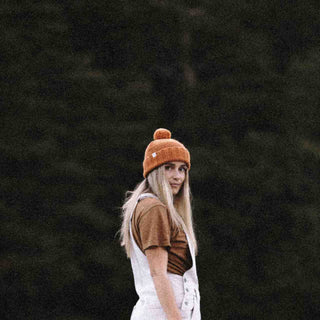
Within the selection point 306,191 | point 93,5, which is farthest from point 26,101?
point 306,191

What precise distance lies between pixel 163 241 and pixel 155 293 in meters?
0.18

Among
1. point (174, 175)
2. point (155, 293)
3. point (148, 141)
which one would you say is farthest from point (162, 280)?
point (148, 141)

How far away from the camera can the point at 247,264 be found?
194 inches

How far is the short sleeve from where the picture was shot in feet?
6.50

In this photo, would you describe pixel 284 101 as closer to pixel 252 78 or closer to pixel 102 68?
pixel 252 78

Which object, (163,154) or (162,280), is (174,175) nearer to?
(163,154)

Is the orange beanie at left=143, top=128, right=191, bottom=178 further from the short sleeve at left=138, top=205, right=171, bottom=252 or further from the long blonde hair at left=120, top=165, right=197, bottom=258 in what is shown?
the short sleeve at left=138, top=205, right=171, bottom=252

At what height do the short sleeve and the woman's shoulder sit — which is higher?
the woman's shoulder

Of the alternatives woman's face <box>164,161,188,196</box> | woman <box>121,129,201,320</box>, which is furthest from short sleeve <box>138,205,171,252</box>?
woman's face <box>164,161,188,196</box>

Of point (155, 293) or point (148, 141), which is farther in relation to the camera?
point (148, 141)

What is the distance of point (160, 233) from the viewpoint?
199 centimetres

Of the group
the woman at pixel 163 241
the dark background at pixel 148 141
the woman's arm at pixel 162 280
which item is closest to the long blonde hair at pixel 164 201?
the woman at pixel 163 241

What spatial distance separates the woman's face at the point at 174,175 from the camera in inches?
87.3

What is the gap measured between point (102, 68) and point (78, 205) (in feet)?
3.69
